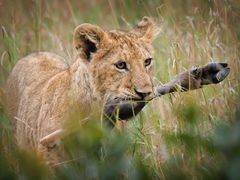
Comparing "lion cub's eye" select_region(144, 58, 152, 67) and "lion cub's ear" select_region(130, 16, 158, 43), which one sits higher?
"lion cub's ear" select_region(130, 16, 158, 43)

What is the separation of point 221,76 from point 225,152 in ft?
7.06

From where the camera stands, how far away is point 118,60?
412 cm

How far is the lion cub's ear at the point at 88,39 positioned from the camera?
14.1 feet

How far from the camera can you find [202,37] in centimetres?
577

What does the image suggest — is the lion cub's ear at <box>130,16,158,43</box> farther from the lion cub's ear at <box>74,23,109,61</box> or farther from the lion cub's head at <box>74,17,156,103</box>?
the lion cub's ear at <box>74,23,109,61</box>

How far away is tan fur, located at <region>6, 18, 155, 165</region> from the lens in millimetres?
3986

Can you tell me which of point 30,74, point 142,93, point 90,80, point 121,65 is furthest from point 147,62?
point 30,74

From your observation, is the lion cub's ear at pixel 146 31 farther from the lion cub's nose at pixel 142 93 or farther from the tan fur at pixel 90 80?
the lion cub's nose at pixel 142 93

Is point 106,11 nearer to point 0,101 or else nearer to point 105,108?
point 0,101

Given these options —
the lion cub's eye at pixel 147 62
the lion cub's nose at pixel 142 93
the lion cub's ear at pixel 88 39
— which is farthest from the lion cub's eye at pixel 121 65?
the lion cub's nose at pixel 142 93

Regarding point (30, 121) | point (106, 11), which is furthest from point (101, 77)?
point (106, 11)

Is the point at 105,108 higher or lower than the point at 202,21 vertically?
lower

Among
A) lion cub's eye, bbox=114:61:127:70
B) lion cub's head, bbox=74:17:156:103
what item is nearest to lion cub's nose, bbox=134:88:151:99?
lion cub's head, bbox=74:17:156:103

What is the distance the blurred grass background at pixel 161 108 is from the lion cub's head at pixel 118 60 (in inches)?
8.9
